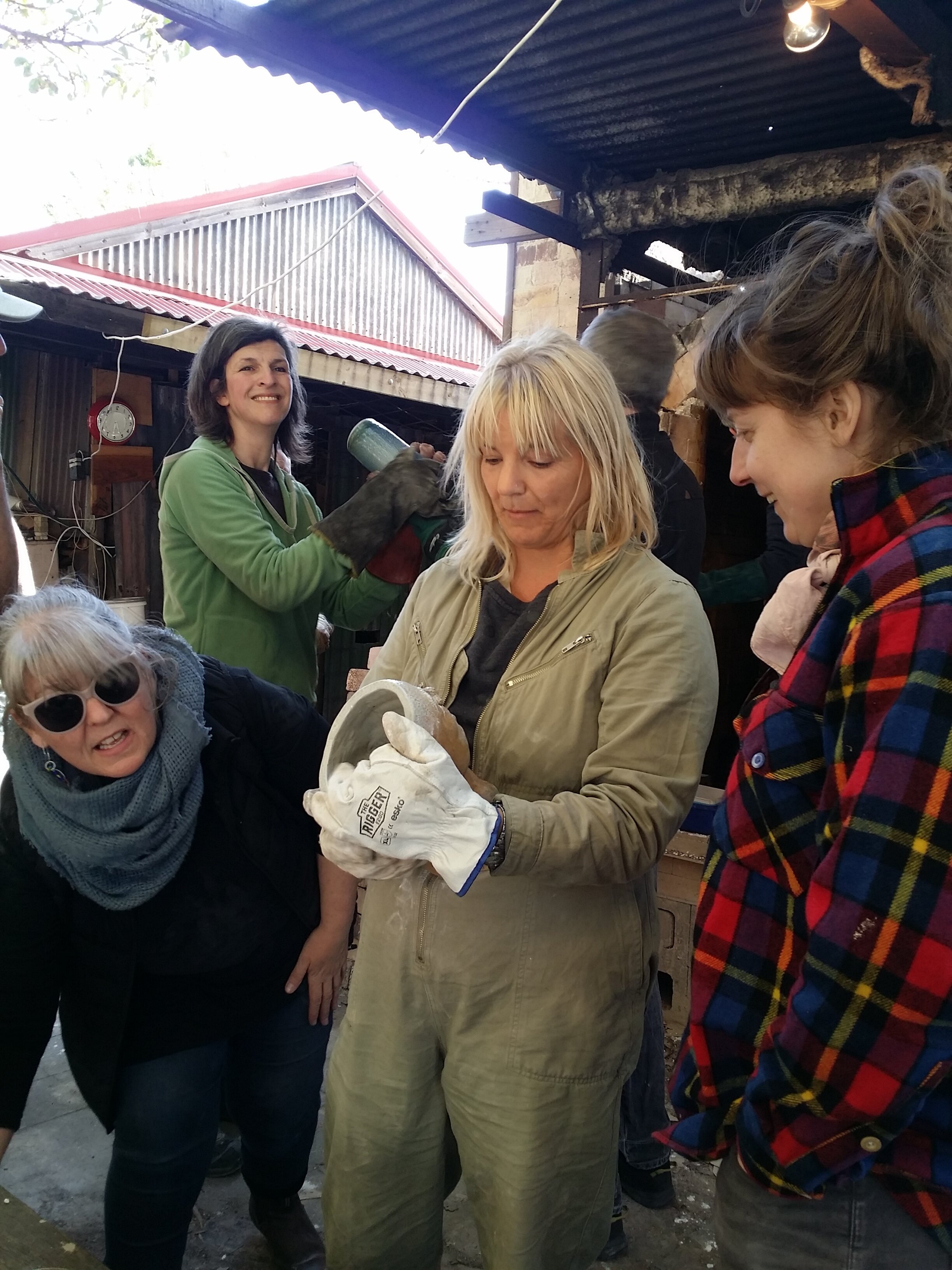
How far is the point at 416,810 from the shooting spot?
1314 millimetres

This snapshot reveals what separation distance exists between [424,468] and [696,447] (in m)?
2.32

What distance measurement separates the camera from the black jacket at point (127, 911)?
2055 millimetres

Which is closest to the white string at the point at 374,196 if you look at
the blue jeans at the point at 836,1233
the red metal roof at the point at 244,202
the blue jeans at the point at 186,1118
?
the red metal roof at the point at 244,202

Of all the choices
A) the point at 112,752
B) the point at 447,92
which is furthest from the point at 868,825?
the point at 447,92

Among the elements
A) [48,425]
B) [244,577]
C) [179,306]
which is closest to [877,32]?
[244,577]

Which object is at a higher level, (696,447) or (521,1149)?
(696,447)

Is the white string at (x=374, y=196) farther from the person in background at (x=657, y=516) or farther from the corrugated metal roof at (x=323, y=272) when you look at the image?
the corrugated metal roof at (x=323, y=272)

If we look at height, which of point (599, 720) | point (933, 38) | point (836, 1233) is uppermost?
point (933, 38)

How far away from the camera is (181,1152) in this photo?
214 cm

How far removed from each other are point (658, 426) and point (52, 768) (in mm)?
1879

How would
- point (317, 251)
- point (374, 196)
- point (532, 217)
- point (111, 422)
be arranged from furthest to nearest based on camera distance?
1. point (111, 422)
2. point (532, 217)
3. point (374, 196)
4. point (317, 251)

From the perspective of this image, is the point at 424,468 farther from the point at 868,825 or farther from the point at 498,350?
the point at 868,825

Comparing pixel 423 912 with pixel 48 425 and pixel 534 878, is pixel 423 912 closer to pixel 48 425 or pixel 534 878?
pixel 534 878

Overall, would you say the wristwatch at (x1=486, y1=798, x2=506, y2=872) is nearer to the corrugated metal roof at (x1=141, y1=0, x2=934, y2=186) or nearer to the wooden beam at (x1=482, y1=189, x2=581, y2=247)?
the corrugated metal roof at (x1=141, y1=0, x2=934, y2=186)
